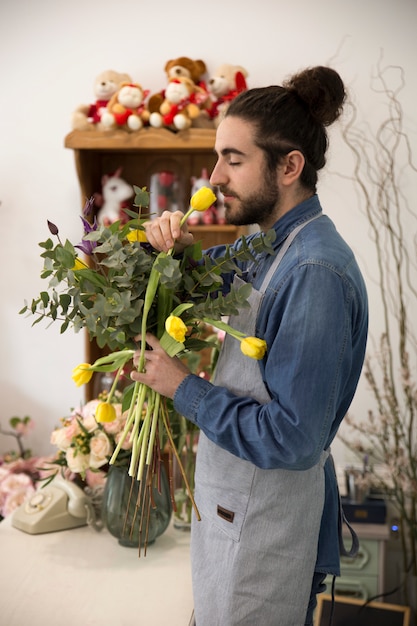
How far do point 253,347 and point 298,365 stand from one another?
0.25ft

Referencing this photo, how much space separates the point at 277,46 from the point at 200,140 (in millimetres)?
563

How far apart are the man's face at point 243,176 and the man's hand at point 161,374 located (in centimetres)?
29

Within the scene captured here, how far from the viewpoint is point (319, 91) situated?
1356 millimetres

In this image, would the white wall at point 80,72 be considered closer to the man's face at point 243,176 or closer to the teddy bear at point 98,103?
the teddy bear at point 98,103

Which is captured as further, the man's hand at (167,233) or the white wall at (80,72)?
the white wall at (80,72)

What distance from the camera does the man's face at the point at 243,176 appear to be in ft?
4.42

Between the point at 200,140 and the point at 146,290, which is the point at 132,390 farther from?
the point at 200,140

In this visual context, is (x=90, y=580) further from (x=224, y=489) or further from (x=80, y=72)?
(x=80, y=72)

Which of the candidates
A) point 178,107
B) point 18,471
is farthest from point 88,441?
point 178,107

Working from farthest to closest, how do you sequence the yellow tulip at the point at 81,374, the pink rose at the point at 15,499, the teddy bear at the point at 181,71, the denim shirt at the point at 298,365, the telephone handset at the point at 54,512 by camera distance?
the teddy bear at the point at 181,71 → the pink rose at the point at 15,499 → the telephone handset at the point at 54,512 → the yellow tulip at the point at 81,374 → the denim shirt at the point at 298,365

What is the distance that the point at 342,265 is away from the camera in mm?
1228

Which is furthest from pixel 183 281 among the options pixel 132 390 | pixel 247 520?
pixel 247 520

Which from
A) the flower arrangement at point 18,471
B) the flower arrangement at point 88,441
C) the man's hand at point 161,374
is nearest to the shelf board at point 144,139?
the flower arrangement at point 18,471

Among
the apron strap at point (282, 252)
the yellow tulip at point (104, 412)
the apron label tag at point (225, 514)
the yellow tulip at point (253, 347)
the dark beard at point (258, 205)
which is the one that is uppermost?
the dark beard at point (258, 205)
